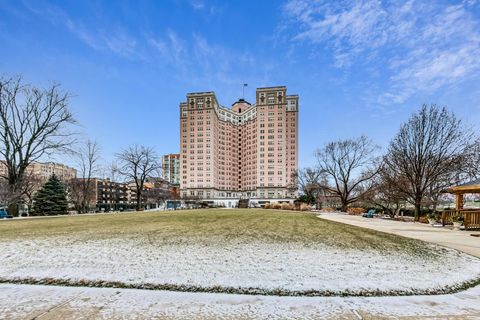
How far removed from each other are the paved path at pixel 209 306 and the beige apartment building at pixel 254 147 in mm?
103898

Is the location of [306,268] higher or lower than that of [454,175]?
lower

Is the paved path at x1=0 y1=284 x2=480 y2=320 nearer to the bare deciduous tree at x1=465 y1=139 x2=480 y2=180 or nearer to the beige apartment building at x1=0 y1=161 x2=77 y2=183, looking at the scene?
the bare deciduous tree at x1=465 y1=139 x2=480 y2=180

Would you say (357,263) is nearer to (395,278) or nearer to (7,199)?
(395,278)

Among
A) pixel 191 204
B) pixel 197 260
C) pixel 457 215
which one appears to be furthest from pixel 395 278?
pixel 191 204

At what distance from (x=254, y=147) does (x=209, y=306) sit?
371ft

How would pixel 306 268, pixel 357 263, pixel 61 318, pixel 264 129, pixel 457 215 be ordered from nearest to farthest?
pixel 61 318 < pixel 306 268 < pixel 357 263 < pixel 457 215 < pixel 264 129

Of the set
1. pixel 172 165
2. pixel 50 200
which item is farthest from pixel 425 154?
pixel 172 165

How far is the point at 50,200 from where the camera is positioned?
31266mm

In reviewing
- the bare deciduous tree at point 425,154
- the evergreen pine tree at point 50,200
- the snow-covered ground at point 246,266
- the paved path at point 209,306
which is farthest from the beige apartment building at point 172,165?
the paved path at point 209,306

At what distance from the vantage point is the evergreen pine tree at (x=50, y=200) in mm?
30516

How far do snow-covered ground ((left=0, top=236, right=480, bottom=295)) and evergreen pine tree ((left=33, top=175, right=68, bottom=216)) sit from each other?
97.4ft

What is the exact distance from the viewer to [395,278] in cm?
462

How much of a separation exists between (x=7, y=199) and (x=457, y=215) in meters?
38.9

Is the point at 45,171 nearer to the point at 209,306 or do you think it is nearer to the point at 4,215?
the point at 4,215
